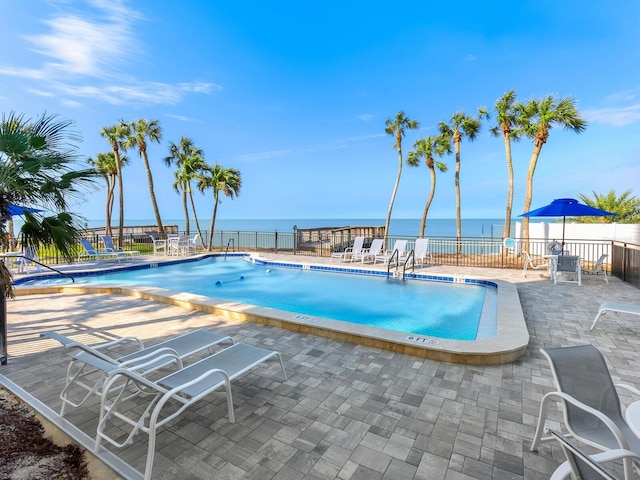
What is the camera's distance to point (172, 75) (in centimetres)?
1805

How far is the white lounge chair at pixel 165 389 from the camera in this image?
1988 millimetres

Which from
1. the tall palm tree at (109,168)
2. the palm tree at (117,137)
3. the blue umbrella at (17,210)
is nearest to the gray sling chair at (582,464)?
the blue umbrella at (17,210)

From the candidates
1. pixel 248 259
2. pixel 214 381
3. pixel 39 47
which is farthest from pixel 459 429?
pixel 39 47

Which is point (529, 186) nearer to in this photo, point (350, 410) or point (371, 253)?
point (371, 253)

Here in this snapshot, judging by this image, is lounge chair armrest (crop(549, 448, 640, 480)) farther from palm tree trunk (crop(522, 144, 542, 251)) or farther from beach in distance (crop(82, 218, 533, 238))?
beach in distance (crop(82, 218, 533, 238))

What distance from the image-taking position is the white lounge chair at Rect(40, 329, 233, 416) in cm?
240

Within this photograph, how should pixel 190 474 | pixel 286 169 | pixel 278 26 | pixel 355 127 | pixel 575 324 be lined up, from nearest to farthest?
pixel 190 474 → pixel 575 324 → pixel 278 26 → pixel 355 127 → pixel 286 169

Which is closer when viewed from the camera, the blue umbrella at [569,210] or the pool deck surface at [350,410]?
the pool deck surface at [350,410]

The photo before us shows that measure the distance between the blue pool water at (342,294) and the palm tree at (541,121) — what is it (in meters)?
7.79

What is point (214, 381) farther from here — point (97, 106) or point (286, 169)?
point (286, 169)

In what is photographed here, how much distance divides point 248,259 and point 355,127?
21979 millimetres

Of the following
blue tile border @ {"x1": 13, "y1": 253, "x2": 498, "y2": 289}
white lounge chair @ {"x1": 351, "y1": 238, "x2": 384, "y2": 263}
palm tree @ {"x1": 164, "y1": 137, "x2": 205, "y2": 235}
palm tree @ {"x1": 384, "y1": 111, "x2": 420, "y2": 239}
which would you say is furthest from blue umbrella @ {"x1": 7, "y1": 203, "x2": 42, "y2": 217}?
palm tree @ {"x1": 384, "y1": 111, "x2": 420, "y2": 239}

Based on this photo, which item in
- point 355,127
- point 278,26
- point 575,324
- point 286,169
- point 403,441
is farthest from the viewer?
point 286,169

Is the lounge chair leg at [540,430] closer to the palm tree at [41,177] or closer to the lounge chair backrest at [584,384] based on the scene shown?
the lounge chair backrest at [584,384]
